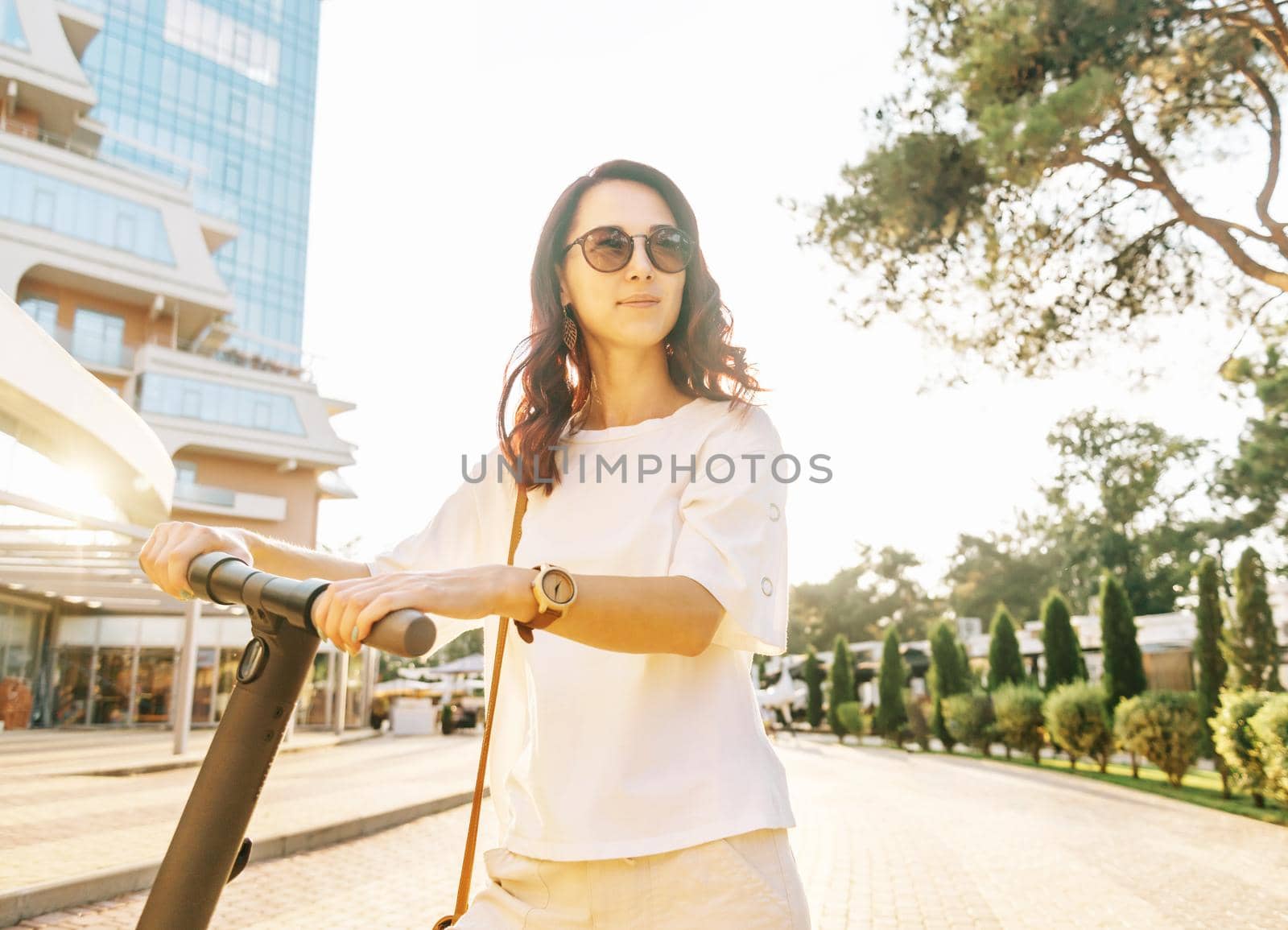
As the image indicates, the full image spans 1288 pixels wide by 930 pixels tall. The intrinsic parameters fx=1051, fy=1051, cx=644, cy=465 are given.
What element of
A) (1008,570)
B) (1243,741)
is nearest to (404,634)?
(1243,741)

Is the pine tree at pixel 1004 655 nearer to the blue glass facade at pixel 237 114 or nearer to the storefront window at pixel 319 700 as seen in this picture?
the storefront window at pixel 319 700

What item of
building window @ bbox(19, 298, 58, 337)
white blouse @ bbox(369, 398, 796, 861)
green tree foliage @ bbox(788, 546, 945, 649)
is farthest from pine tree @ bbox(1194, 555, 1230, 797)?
green tree foliage @ bbox(788, 546, 945, 649)

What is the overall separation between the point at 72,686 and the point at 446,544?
3670 centimetres

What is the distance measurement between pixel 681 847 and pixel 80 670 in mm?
37036

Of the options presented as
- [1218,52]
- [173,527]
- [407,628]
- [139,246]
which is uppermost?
[139,246]

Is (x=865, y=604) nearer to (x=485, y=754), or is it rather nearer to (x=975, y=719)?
(x=975, y=719)

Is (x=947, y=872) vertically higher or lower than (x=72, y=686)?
lower

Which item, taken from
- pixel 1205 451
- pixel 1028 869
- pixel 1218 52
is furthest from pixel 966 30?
pixel 1205 451

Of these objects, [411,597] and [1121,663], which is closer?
[411,597]

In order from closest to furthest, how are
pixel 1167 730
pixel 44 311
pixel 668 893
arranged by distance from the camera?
pixel 668 893, pixel 1167 730, pixel 44 311

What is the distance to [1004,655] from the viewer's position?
2497 cm

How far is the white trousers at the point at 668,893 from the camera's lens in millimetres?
1344

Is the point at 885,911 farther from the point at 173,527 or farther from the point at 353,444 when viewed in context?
the point at 353,444

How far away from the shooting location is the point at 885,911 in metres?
6.99
